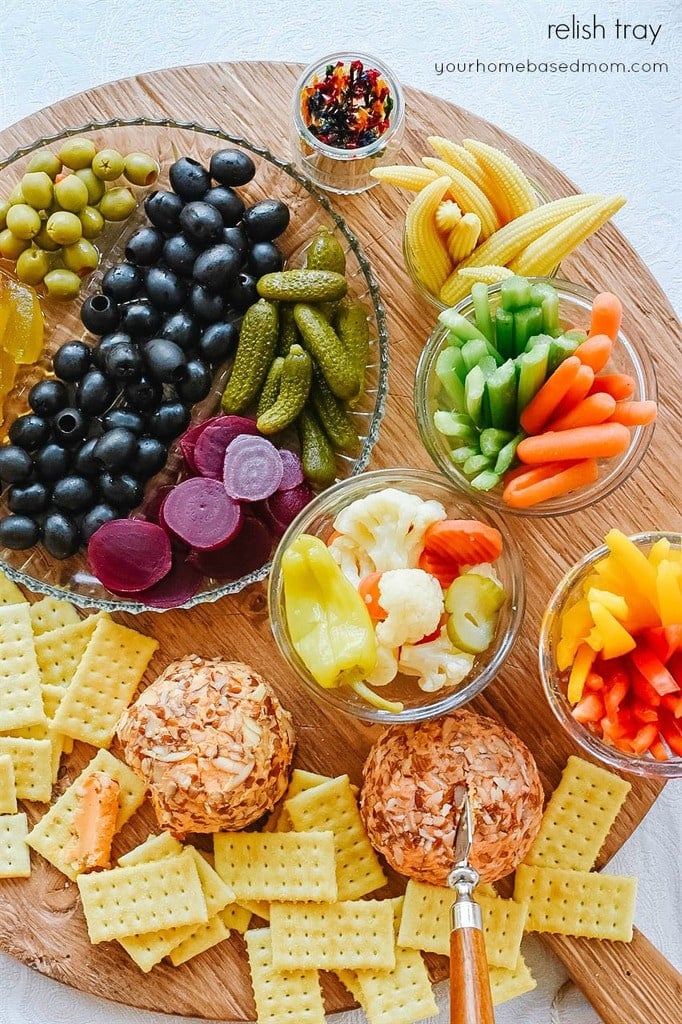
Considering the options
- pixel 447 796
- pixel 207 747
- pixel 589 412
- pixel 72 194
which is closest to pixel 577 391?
pixel 589 412

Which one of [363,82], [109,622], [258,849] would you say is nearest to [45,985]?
[258,849]

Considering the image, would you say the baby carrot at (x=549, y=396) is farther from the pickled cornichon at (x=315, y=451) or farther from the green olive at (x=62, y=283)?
the green olive at (x=62, y=283)

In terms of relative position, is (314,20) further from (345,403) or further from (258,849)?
(258,849)

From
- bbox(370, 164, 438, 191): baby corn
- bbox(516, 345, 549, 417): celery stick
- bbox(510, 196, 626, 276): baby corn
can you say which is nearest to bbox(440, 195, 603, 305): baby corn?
bbox(510, 196, 626, 276): baby corn

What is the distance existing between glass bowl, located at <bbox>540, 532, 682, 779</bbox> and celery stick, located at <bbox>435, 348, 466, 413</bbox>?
0.32m

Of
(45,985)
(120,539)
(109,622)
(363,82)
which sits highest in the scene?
(363,82)

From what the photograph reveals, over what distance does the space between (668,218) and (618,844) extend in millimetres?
1176

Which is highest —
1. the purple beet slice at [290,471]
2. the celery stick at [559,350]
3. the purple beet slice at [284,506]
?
the celery stick at [559,350]

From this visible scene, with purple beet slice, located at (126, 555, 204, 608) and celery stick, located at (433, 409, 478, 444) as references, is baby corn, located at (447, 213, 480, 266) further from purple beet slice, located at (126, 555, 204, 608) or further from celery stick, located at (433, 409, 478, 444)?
purple beet slice, located at (126, 555, 204, 608)

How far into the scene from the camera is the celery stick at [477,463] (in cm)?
138

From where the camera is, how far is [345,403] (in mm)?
1578

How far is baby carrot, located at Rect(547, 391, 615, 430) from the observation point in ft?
4.32

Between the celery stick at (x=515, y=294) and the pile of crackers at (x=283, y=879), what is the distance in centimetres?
77

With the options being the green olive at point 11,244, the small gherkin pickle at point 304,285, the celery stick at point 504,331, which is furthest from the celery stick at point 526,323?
the green olive at point 11,244
